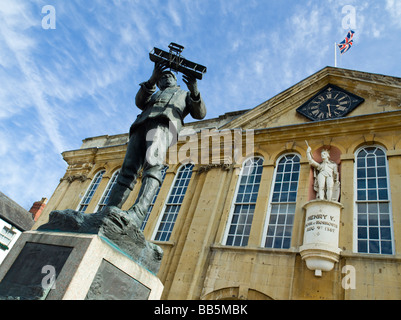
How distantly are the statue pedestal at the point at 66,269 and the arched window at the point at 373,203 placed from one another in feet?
25.9

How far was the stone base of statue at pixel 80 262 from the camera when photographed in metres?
2.53

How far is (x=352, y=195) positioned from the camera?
31.8 feet

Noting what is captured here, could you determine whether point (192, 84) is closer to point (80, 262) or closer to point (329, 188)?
point (80, 262)

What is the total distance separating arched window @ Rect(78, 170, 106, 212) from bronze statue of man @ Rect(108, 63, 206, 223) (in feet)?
41.9

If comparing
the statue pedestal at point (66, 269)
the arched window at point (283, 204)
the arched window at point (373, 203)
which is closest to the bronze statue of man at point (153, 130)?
the statue pedestal at point (66, 269)

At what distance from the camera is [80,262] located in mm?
2553

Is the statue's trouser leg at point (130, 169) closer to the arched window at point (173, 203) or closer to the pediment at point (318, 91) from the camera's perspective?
the arched window at point (173, 203)

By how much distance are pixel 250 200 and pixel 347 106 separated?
559 cm

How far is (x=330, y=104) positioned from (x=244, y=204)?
5748 mm

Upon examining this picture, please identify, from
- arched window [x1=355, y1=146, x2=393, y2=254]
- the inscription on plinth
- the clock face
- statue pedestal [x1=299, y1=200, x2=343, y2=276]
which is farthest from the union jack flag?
the inscription on plinth

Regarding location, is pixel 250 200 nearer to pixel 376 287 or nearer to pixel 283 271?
pixel 283 271

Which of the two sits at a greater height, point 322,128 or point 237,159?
point 322,128

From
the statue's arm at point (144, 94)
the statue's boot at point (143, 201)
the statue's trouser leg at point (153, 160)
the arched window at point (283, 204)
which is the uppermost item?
the arched window at point (283, 204)
